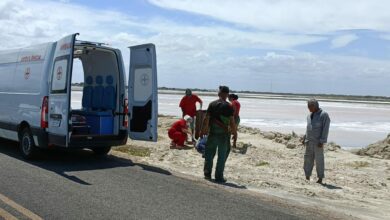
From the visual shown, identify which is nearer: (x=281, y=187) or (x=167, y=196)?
(x=167, y=196)

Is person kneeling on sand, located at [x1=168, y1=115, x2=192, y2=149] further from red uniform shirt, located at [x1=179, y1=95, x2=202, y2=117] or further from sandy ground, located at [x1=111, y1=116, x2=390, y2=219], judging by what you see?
red uniform shirt, located at [x1=179, y1=95, x2=202, y2=117]

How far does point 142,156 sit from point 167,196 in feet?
15.7

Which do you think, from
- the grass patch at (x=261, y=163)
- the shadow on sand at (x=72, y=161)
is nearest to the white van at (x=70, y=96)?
the shadow on sand at (x=72, y=161)

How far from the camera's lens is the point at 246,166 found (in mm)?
11195

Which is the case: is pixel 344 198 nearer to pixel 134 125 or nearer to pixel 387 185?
pixel 387 185

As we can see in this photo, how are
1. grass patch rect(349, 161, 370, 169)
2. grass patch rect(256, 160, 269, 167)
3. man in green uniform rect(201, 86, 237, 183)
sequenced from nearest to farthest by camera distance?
man in green uniform rect(201, 86, 237, 183) < grass patch rect(256, 160, 269, 167) < grass patch rect(349, 161, 370, 169)

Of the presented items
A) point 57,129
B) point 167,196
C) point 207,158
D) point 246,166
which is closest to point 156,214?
point 167,196

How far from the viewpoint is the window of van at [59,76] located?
962 centimetres

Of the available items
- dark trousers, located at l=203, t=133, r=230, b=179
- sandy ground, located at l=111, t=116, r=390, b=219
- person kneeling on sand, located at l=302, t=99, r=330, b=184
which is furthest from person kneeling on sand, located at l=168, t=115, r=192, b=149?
person kneeling on sand, located at l=302, t=99, r=330, b=184

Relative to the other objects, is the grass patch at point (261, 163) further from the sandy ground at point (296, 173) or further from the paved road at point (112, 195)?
the paved road at point (112, 195)

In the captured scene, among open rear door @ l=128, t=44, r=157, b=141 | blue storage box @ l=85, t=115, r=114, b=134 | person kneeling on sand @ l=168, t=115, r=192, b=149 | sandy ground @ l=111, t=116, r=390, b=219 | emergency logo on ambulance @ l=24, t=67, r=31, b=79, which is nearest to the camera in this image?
sandy ground @ l=111, t=116, r=390, b=219

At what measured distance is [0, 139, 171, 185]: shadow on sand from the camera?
9562 mm

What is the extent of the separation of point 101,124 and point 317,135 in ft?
15.4

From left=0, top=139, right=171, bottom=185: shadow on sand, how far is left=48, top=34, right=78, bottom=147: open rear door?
21.2 inches
